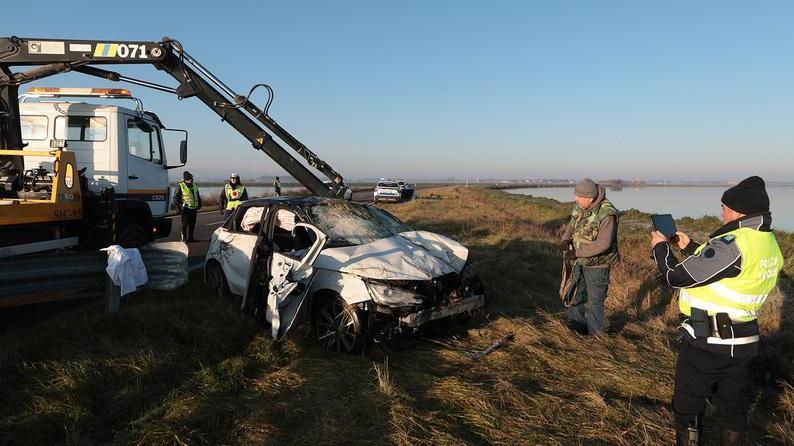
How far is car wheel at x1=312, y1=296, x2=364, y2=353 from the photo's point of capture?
4.31m

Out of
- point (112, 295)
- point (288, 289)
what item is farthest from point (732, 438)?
point (112, 295)

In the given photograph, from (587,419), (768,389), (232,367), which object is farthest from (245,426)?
(768,389)

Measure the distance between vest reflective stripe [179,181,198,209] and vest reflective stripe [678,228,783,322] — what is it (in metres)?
10.5

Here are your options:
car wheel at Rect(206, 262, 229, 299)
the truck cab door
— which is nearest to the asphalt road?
the truck cab door

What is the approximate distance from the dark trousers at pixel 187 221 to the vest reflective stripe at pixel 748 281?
10.8 metres

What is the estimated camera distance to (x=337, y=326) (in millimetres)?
4469

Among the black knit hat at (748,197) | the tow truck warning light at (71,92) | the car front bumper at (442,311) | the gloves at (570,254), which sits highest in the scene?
the tow truck warning light at (71,92)

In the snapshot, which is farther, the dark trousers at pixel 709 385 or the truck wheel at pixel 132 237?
the truck wheel at pixel 132 237

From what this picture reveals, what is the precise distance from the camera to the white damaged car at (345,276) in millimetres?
4312

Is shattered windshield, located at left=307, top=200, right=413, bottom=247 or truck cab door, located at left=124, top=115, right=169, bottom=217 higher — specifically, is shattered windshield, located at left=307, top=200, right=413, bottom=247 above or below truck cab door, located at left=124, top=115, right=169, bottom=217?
below

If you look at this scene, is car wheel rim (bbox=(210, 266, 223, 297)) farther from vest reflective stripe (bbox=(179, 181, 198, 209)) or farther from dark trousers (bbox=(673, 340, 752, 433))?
vest reflective stripe (bbox=(179, 181, 198, 209))

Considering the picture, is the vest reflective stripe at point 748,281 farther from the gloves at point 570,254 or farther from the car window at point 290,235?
the car window at point 290,235

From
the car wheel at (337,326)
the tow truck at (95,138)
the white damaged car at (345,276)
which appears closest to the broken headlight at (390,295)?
the white damaged car at (345,276)

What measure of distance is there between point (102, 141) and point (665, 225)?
26.1 feet
